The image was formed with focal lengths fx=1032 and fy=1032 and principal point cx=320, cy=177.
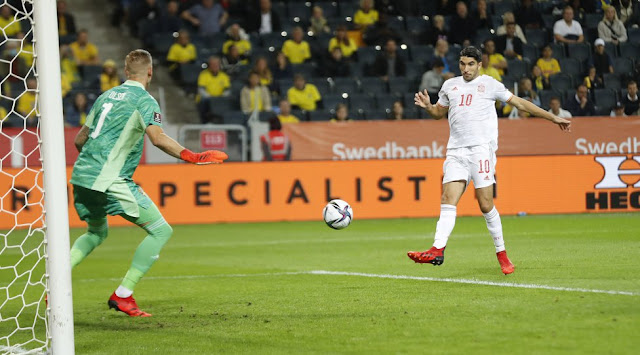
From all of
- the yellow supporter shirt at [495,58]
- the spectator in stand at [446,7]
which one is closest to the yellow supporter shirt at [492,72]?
the yellow supporter shirt at [495,58]

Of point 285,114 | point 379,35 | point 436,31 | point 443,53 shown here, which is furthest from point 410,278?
point 379,35

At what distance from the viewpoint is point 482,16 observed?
21359 millimetres

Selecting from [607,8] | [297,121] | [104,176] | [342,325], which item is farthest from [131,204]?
[607,8]

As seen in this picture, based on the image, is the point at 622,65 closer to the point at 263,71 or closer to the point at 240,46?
the point at 263,71

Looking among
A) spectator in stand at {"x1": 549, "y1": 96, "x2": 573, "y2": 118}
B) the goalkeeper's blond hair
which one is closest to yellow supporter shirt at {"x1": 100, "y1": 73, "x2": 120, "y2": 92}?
spectator in stand at {"x1": 549, "y1": 96, "x2": 573, "y2": 118}

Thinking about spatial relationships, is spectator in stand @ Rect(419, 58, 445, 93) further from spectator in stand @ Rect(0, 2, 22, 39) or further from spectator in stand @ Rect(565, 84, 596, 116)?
spectator in stand @ Rect(0, 2, 22, 39)

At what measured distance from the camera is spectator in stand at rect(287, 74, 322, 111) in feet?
65.9

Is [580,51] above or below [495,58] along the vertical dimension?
above

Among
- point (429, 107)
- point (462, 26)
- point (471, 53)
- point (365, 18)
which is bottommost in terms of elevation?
point (429, 107)

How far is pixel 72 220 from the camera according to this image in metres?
17.4

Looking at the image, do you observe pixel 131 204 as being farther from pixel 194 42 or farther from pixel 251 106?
pixel 194 42

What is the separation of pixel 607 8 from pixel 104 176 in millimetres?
15260

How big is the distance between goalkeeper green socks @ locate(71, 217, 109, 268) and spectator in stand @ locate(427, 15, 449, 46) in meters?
14.8

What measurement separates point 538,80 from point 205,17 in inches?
284
